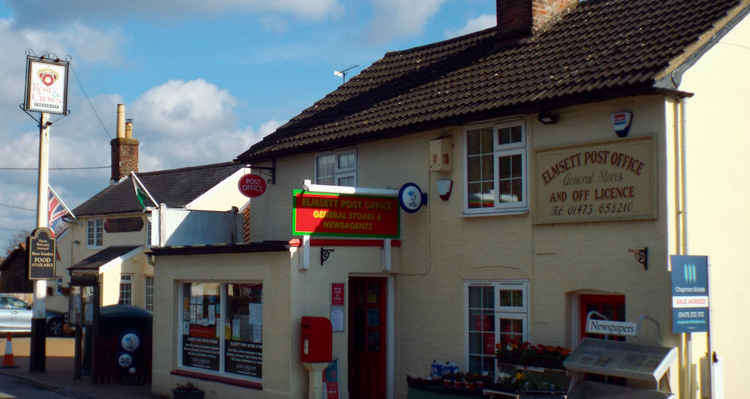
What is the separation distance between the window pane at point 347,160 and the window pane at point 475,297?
3.68m

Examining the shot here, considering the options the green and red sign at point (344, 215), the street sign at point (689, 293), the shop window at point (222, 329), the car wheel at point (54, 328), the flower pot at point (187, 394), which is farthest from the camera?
the car wheel at point (54, 328)

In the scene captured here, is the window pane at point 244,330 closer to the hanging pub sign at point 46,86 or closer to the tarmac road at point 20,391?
the tarmac road at point 20,391

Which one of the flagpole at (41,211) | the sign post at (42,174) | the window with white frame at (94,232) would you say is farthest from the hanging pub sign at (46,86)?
the window with white frame at (94,232)

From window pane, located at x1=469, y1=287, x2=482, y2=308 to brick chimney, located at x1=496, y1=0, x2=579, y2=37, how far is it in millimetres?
4963

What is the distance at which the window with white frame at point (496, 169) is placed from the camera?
12.5 metres

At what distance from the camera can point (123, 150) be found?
120ft

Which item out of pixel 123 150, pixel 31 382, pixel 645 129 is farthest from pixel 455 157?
pixel 123 150

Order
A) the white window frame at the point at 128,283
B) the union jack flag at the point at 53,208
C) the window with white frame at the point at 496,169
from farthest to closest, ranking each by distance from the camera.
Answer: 1. the white window frame at the point at 128,283
2. the union jack flag at the point at 53,208
3. the window with white frame at the point at 496,169

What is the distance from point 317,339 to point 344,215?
208 centimetres

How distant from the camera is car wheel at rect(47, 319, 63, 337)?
32250 millimetres

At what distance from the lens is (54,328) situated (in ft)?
107

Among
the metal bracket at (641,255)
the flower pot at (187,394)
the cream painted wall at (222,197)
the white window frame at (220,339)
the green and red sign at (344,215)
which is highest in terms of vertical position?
the cream painted wall at (222,197)

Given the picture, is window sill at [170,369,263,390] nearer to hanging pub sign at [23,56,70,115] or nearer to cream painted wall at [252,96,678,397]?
cream painted wall at [252,96,678,397]

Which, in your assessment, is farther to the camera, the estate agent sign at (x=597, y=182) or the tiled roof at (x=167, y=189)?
the tiled roof at (x=167, y=189)
